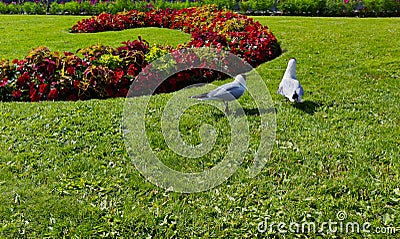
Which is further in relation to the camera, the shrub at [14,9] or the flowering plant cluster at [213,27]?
the shrub at [14,9]

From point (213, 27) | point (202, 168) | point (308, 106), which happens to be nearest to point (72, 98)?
point (202, 168)

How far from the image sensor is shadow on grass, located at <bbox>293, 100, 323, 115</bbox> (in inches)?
194

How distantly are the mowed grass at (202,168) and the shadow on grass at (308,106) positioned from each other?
1 cm

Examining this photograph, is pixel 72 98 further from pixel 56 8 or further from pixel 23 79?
pixel 56 8

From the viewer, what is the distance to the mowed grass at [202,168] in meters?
3.06

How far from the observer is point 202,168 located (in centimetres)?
376

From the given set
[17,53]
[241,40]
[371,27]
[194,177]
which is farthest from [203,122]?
[371,27]

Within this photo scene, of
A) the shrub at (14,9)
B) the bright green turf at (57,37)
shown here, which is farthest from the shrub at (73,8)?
the bright green turf at (57,37)

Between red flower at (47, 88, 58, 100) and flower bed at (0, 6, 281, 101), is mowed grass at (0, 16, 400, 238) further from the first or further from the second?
flower bed at (0, 6, 281, 101)

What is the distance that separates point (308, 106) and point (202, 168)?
77.7 inches

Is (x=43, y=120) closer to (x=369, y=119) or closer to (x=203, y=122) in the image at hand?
(x=203, y=122)

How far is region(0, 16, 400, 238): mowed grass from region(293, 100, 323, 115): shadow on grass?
1 centimetres

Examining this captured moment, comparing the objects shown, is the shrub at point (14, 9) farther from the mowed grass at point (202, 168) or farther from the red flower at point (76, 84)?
the mowed grass at point (202, 168)

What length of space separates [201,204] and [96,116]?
2132mm
